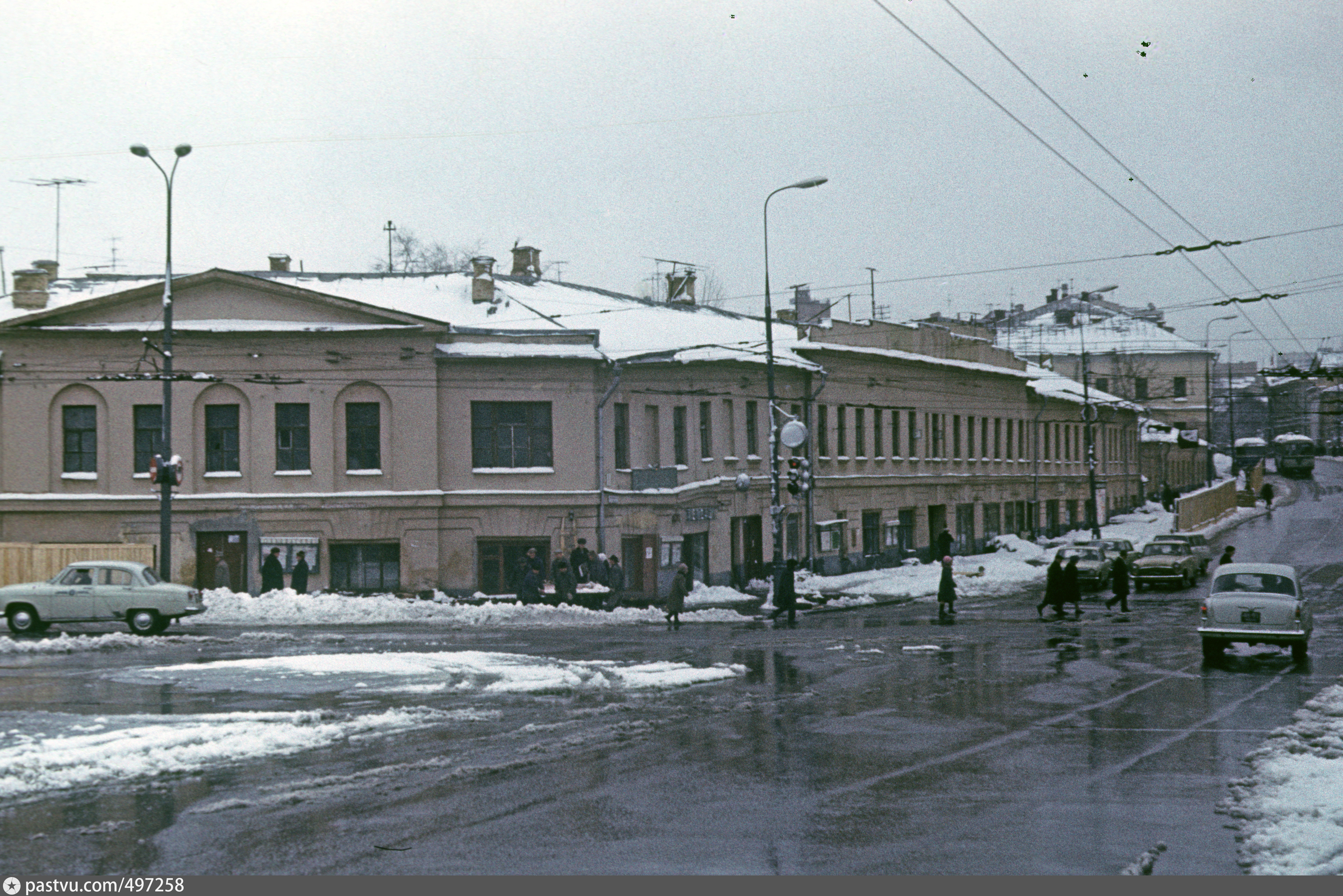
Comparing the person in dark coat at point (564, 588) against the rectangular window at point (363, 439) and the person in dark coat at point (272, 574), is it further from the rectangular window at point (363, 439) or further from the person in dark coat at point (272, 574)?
the person in dark coat at point (272, 574)

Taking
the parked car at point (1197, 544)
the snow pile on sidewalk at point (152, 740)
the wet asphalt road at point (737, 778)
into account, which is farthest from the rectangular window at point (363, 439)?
the parked car at point (1197, 544)

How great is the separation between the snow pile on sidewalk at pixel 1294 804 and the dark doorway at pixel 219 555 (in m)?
28.9

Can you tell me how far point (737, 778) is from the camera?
12375 mm

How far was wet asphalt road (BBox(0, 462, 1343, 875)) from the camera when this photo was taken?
947 centimetres

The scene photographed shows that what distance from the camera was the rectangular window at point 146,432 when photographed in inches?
1459

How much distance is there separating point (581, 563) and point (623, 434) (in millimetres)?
5107

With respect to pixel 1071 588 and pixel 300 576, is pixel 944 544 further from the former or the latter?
pixel 300 576

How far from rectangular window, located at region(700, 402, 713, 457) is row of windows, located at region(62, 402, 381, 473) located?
10.3m

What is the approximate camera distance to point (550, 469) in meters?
38.5

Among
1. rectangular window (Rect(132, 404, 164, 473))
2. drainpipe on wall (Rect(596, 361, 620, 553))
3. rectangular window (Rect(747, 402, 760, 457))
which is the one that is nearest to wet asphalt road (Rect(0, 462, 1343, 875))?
rectangular window (Rect(132, 404, 164, 473))

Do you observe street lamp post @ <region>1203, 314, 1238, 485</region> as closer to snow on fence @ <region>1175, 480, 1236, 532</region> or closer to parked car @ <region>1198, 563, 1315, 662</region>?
snow on fence @ <region>1175, 480, 1236, 532</region>

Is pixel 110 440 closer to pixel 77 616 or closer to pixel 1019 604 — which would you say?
pixel 77 616

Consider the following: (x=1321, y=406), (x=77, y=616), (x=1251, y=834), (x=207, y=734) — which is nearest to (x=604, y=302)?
(x=77, y=616)

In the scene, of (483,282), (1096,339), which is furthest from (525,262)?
(1096,339)
